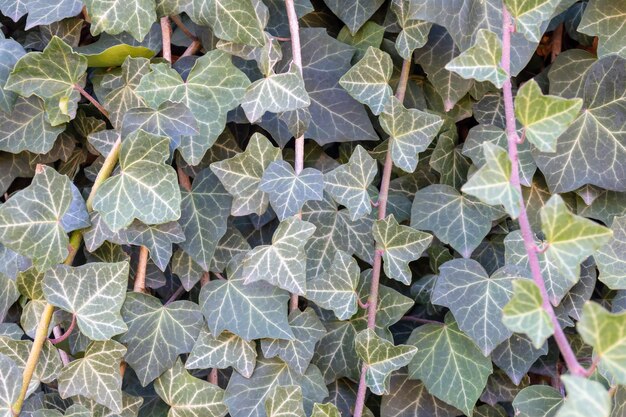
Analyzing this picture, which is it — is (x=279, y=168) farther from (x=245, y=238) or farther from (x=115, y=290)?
(x=115, y=290)

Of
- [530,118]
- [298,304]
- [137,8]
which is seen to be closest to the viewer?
[530,118]

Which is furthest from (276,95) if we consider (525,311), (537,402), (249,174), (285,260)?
(537,402)

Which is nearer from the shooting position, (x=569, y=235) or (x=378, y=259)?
(x=569, y=235)

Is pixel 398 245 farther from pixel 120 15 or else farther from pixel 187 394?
pixel 120 15

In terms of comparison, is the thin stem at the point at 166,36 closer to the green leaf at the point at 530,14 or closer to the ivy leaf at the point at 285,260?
the ivy leaf at the point at 285,260

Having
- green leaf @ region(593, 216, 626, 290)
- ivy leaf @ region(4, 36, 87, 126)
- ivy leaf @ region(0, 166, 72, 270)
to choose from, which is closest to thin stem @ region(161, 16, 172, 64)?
ivy leaf @ region(4, 36, 87, 126)

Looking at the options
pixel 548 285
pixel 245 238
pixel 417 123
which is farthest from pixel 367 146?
pixel 548 285
